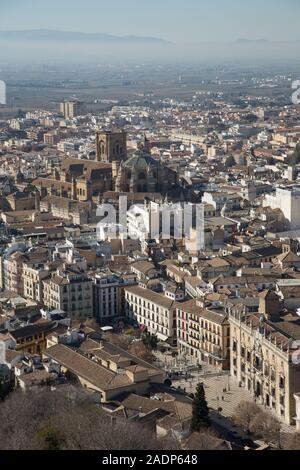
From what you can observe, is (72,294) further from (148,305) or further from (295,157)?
(295,157)

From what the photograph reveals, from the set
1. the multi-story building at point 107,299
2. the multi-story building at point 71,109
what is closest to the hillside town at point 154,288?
the multi-story building at point 107,299

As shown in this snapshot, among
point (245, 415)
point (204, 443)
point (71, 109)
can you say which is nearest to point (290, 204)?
point (245, 415)

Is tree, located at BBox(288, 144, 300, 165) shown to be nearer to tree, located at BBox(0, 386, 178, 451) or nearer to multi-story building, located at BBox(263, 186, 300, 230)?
multi-story building, located at BBox(263, 186, 300, 230)

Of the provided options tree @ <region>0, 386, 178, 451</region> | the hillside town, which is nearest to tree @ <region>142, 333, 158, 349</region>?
the hillside town

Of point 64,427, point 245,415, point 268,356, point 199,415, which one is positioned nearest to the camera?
point 64,427

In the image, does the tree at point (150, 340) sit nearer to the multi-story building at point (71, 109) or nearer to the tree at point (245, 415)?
the tree at point (245, 415)

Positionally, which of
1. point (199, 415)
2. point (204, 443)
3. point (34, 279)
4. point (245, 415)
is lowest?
point (245, 415)
